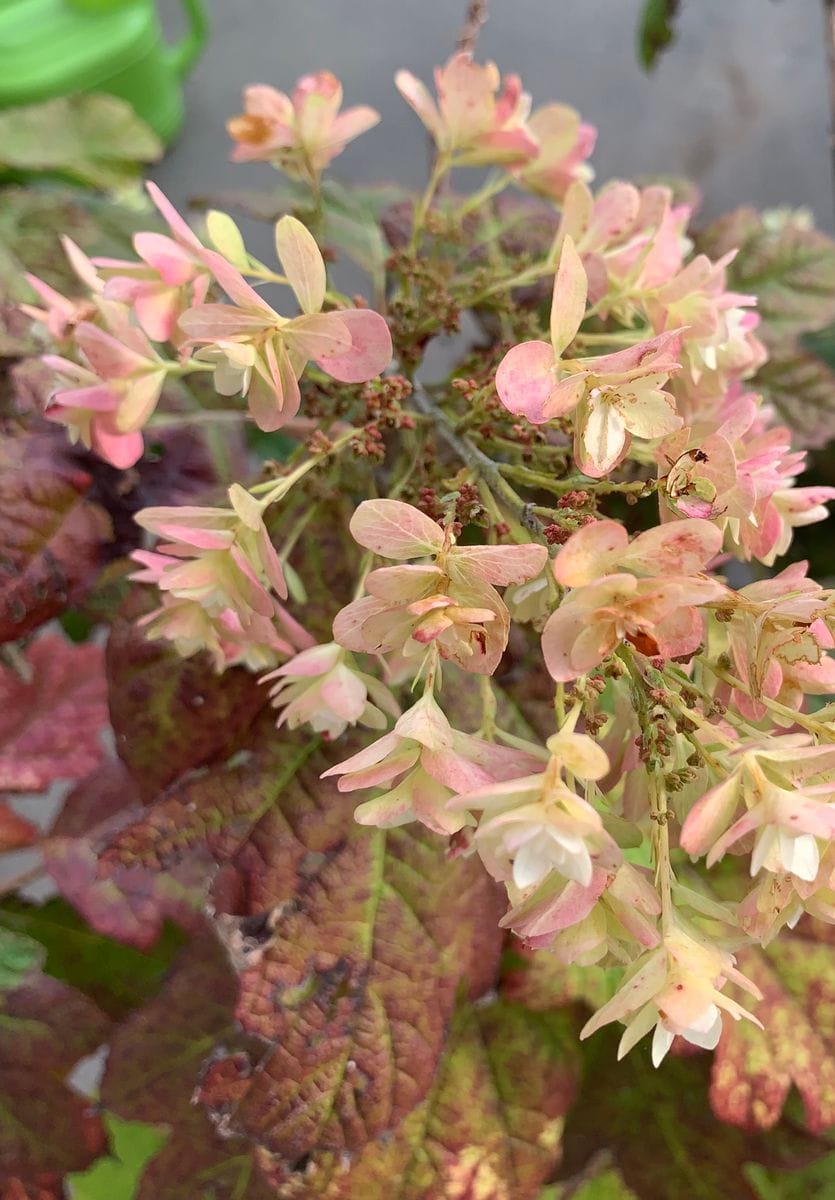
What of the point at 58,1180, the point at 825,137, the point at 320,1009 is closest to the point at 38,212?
the point at 320,1009

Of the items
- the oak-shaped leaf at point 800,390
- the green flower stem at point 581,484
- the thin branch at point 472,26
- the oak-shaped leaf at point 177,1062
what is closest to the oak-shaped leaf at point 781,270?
the oak-shaped leaf at point 800,390

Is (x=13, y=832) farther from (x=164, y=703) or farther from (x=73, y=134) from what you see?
(x=73, y=134)

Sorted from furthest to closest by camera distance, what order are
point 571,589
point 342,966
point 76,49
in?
point 76,49 → point 342,966 → point 571,589


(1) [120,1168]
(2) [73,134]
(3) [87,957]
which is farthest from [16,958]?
(2) [73,134]

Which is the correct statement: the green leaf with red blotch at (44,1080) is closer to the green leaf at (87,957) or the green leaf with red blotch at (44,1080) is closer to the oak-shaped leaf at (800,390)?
the green leaf at (87,957)

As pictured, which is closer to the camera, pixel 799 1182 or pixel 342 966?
pixel 342 966

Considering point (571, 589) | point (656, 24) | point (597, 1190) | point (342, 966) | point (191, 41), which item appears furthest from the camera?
point (191, 41)
